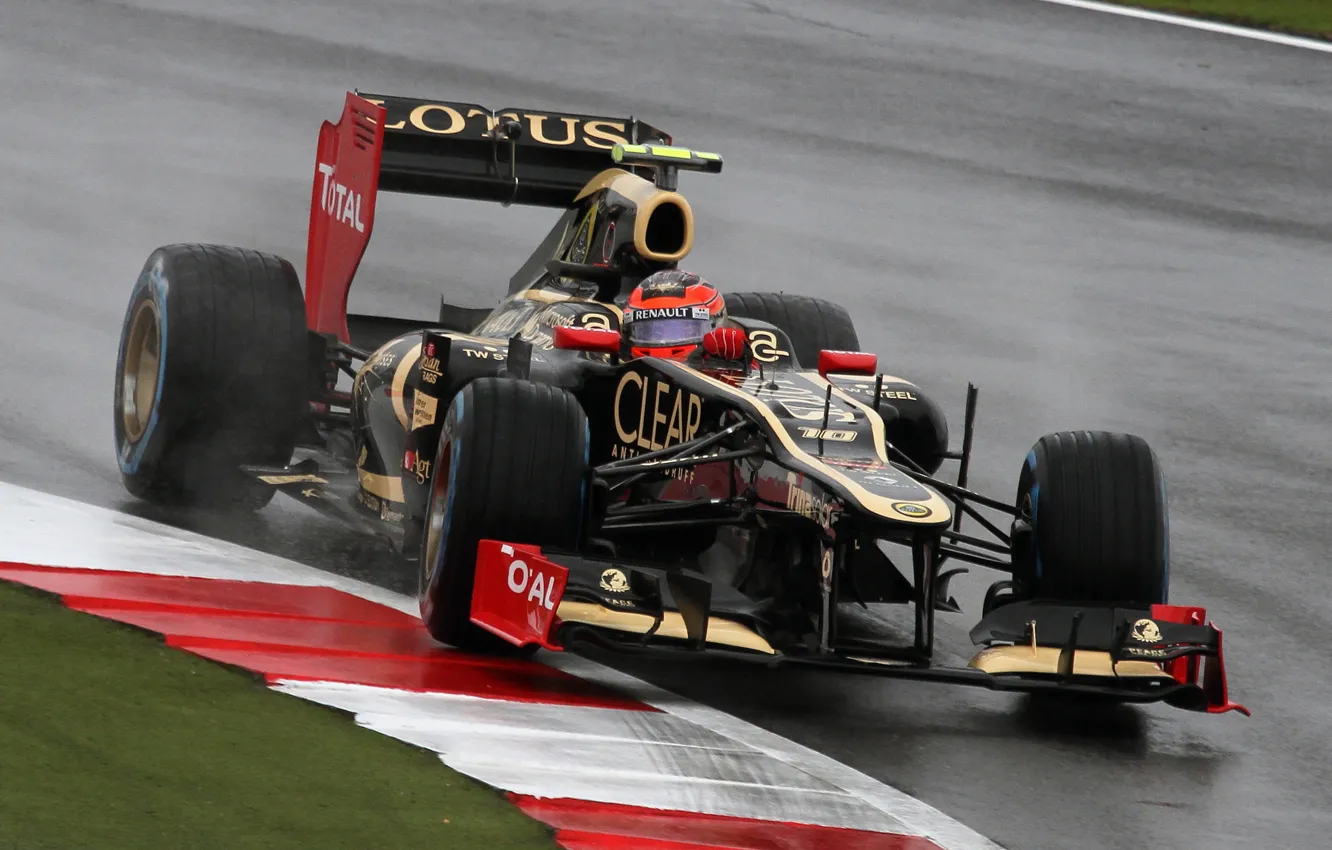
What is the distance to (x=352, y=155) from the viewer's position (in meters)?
10.4

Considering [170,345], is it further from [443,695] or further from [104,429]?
[443,695]

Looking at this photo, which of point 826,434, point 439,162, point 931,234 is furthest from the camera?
point 931,234

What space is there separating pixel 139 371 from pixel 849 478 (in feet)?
13.7

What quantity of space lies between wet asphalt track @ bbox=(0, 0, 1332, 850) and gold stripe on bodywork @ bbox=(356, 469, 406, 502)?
295 mm

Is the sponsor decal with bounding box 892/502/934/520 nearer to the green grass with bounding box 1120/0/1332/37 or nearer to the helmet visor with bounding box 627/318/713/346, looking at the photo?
the helmet visor with bounding box 627/318/713/346

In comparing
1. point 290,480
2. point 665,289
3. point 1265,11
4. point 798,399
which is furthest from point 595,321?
point 1265,11

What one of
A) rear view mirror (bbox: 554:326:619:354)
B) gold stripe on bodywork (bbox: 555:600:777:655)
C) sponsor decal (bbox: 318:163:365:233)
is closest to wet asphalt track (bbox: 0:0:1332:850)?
gold stripe on bodywork (bbox: 555:600:777:655)

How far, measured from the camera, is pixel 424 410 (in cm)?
877

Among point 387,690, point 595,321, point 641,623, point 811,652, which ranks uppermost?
point 595,321

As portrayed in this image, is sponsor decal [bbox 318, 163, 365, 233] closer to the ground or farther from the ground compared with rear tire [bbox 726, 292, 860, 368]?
farther from the ground

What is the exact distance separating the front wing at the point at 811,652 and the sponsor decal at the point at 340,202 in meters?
3.34

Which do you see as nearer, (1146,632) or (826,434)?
(1146,632)

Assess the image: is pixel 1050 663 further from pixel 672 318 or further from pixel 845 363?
pixel 672 318

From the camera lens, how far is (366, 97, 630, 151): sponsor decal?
1066 centimetres
